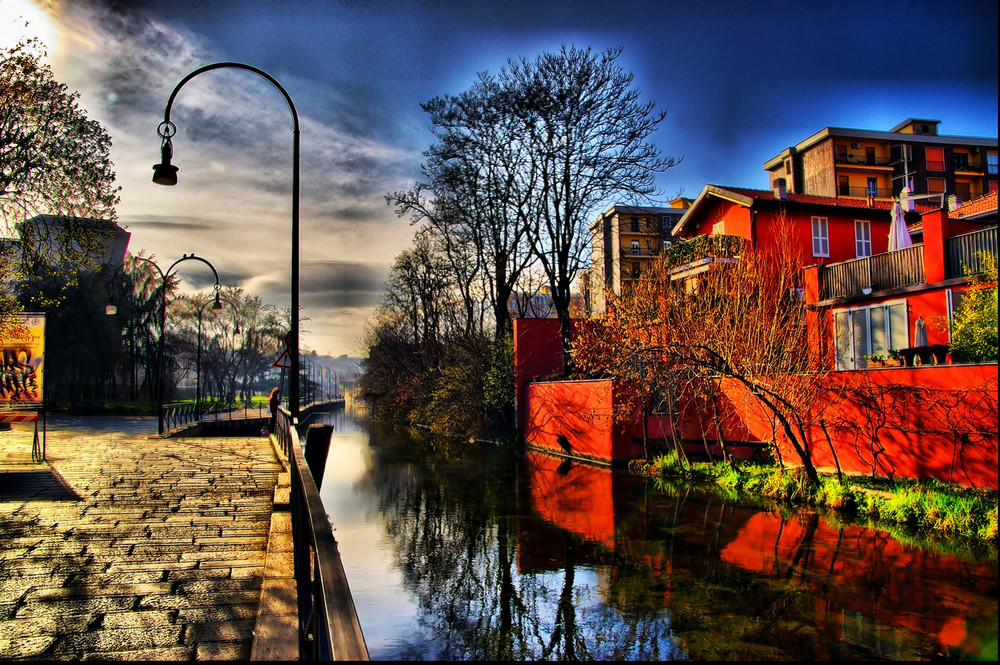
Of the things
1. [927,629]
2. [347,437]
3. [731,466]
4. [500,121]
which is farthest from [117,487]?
[347,437]

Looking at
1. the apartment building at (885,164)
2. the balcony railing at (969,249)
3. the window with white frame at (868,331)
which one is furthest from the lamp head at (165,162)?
the apartment building at (885,164)

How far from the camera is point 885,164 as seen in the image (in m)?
49.6

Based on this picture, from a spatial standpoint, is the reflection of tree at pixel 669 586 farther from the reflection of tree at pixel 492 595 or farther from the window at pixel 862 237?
the window at pixel 862 237

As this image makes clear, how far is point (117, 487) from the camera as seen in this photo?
32.6 feet

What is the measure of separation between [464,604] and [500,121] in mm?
22733

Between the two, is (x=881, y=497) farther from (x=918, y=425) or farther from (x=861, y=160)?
(x=861, y=160)

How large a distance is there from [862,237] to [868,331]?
9.18 meters

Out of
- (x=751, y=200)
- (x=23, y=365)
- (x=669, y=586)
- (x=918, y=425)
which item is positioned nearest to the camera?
(x=669, y=586)

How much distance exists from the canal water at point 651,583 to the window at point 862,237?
17.0m

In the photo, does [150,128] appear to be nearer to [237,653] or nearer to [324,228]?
[324,228]

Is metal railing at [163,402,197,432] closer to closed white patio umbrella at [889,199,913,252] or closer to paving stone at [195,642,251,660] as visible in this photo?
paving stone at [195,642,251,660]

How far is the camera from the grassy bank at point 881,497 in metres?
10.5

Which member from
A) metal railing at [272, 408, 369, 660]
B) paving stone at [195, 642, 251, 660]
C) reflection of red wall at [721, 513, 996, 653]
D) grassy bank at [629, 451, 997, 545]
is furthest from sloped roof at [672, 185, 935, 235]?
paving stone at [195, 642, 251, 660]

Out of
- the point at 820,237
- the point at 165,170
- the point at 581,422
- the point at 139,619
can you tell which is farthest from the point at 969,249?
the point at 139,619
